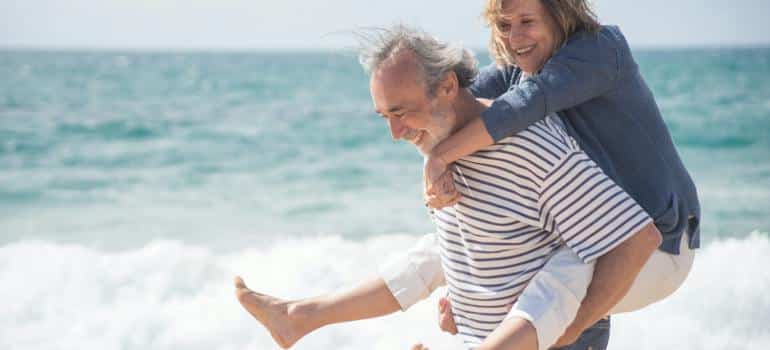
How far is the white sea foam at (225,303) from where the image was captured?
16.0ft

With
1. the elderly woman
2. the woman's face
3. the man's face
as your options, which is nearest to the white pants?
the elderly woman

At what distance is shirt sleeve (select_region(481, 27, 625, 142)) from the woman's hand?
0.16 metres

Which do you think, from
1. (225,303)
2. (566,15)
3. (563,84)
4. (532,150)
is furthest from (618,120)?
(225,303)

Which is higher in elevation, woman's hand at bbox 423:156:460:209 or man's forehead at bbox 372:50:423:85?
man's forehead at bbox 372:50:423:85

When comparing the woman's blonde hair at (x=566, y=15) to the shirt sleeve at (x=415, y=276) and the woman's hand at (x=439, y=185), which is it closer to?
the woman's hand at (x=439, y=185)

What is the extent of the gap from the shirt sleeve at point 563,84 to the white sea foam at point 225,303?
8.37 feet

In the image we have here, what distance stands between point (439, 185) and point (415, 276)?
419 mm

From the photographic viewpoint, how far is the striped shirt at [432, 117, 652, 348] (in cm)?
212

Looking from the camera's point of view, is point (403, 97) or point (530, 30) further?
point (530, 30)

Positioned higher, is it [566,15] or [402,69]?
[402,69]

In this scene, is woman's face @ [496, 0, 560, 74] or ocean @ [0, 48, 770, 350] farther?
ocean @ [0, 48, 770, 350]

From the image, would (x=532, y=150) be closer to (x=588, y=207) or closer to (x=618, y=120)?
(x=588, y=207)

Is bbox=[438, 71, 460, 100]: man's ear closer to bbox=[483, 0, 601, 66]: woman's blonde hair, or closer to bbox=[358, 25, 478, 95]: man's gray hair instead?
bbox=[358, 25, 478, 95]: man's gray hair

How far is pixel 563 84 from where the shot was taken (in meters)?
2.38
